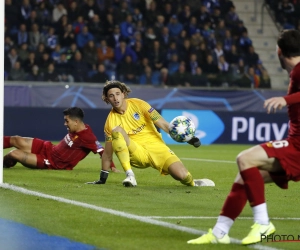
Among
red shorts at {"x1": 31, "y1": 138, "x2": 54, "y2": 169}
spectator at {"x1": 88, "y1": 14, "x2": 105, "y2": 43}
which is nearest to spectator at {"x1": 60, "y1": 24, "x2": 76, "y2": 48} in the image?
spectator at {"x1": 88, "y1": 14, "x2": 105, "y2": 43}

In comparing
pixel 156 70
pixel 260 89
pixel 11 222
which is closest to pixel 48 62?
pixel 156 70

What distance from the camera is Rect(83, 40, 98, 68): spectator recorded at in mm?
21766

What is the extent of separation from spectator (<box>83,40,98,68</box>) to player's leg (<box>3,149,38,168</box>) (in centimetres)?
897

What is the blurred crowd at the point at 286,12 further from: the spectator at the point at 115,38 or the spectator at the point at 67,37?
the spectator at the point at 67,37

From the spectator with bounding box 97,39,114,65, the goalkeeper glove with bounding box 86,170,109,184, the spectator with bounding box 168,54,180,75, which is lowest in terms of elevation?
the goalkeeper glove with bounding box 86,170,109,184

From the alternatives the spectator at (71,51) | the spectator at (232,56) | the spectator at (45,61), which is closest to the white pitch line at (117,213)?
the spectator at (45,61)

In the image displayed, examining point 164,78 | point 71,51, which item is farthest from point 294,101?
point 164,78

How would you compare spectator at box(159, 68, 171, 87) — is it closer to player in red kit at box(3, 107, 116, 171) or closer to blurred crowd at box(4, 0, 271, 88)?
blurred crowd at box(4, 0, 271, 88)

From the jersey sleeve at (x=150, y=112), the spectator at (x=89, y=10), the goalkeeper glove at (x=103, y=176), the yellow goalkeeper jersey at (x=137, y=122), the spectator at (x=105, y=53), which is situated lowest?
the goalkeeper glove at (x=103, y=176)

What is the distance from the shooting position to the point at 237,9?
2722cm

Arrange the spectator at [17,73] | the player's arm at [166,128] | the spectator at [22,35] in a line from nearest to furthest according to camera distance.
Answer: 1. the player's arm at [166,128]
2. the spectator at [17,73]
3. the spectator at [22,35]

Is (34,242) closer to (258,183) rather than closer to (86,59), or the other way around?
(258,183)

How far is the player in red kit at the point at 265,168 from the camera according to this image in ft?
19.3

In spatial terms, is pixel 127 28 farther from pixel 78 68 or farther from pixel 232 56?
pixel 232 56
